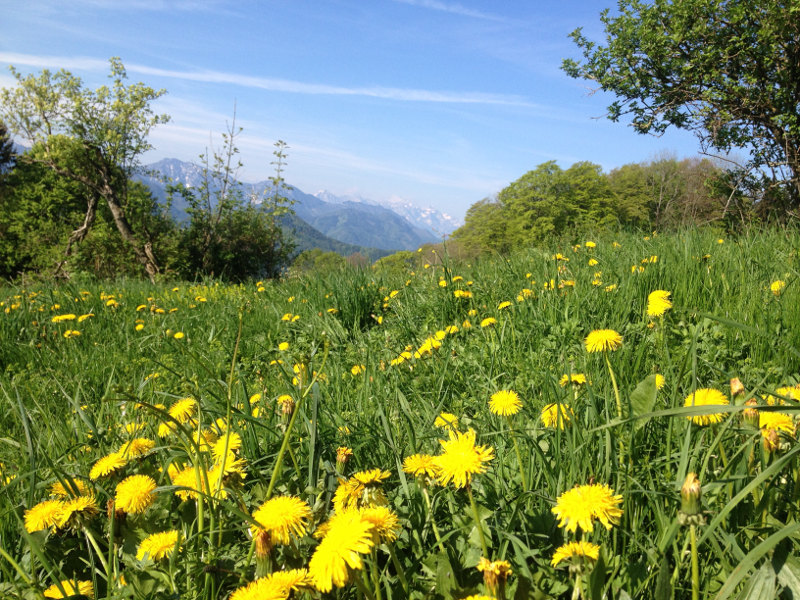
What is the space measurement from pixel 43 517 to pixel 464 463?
100 cm

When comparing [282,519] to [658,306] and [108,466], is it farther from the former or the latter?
[658,306]

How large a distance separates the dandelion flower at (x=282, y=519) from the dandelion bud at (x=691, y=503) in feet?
2.26

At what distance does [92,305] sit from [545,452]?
4855 mm

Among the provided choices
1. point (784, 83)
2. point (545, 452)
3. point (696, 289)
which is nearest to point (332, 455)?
point (545, 452)

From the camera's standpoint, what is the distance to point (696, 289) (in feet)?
9.52

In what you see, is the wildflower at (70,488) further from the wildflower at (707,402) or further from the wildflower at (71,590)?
the wildflower at (707,402)

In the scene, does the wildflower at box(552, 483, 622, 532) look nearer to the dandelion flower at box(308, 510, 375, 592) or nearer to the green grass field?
the green grass field

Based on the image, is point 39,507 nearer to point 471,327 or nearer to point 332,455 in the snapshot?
point 332,455

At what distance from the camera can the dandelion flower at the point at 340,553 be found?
2.53 ft

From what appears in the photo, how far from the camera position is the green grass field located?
943 millimetres

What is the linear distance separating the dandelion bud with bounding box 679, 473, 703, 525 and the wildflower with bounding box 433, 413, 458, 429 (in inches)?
29.6

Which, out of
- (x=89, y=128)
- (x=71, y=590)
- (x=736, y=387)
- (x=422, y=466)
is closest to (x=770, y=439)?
(x=736, y=387)

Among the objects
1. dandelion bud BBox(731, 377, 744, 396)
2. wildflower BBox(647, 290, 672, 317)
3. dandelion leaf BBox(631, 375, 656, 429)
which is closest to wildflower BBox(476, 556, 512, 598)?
dandelion leaf BBox(631, 375, 656, 429)

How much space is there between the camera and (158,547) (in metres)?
1.08
